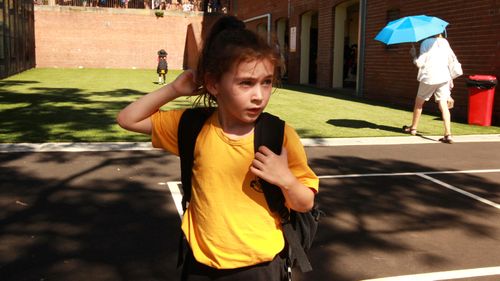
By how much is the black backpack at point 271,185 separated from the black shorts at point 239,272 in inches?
2.7

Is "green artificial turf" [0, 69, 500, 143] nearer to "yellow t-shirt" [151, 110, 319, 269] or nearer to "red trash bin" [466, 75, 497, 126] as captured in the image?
"red trash bin" [466, 75, 497, 126]

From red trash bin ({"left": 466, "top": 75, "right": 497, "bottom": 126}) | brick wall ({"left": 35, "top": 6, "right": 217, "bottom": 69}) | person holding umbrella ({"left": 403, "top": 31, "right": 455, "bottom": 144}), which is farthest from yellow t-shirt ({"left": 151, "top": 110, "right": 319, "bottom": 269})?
brick wall ({"left": 35, "top": 6, "right": 217, "bottom": 69})

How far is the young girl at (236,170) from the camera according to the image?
191cm

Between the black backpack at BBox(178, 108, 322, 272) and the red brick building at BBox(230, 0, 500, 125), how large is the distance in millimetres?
383

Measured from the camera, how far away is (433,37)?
9609 mm

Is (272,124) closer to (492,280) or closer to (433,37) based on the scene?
(492,280)

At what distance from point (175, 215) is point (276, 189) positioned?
10.4 feet

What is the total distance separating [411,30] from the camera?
8992 mm

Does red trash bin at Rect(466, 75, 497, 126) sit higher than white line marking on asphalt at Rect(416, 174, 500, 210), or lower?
higher

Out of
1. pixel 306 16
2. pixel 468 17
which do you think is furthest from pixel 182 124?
pixel 306 16

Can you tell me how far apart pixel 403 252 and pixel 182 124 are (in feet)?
9.06

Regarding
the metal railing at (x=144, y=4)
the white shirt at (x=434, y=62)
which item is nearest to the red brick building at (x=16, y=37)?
the metal railing at (x=144, y=4)

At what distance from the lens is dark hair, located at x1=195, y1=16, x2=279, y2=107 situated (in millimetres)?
1913

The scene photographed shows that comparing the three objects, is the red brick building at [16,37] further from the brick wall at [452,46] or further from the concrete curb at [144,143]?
the concrete curb at [144,143]
